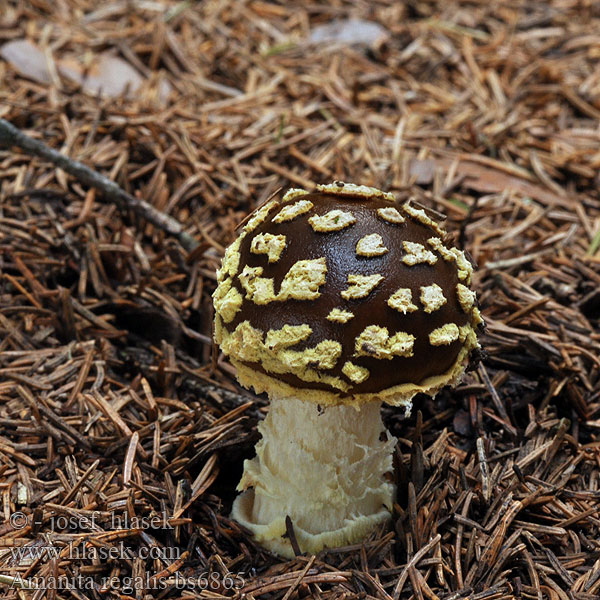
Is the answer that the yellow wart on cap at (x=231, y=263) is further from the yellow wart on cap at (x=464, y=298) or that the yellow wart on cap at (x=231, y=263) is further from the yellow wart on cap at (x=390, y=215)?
the yellow wart on cap at (x=464, y=298)

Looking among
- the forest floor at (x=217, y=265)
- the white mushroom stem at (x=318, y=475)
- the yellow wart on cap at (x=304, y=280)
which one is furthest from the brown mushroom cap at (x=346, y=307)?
the forest floor at (x=217, y=265)

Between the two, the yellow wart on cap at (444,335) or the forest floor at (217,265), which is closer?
the yellow wart on cap at (444,335)

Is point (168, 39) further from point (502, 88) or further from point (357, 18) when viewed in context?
point (502, 88)

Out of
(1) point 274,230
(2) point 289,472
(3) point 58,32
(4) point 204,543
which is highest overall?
(1) point 274,230

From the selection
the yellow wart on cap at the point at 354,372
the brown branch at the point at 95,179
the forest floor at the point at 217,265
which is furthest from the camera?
the brown branch at the point at 95,179

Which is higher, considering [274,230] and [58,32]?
[274,230]

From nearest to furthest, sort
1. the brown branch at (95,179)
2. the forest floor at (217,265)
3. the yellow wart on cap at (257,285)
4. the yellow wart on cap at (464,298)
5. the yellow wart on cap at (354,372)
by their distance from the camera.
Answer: the yellow wart on cap at (354,372), the yellow wart on cap at (257,285), the yellow wart on cap at (464,298), the forest floor at (217,265), the brown branch at (95,179)

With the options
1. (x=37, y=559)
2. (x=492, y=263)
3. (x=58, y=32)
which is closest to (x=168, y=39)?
(x=58, y=32)

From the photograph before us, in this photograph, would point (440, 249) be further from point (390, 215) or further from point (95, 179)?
point (95, 179)

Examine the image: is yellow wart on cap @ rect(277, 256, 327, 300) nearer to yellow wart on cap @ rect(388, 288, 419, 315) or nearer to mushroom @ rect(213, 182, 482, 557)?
mushroom @ rect(213, 182, 482, 557)
